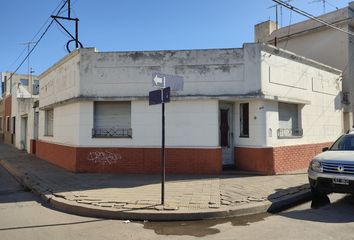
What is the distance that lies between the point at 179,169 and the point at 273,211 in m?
4.68

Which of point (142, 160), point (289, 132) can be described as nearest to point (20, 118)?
point (142, 160)

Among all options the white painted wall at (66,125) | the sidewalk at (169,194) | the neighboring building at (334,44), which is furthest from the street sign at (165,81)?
the neighboring building at (334,44)

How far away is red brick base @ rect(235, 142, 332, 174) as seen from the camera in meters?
11.9

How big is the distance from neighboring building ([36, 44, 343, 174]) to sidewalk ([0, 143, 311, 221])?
757 mm

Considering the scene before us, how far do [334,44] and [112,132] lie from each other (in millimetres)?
12607

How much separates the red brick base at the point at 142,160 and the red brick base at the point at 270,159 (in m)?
1.12

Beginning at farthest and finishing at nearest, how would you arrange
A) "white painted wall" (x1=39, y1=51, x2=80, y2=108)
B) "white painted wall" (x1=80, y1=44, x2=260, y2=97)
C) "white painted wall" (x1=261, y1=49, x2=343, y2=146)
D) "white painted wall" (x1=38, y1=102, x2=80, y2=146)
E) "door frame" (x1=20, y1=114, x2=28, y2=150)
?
"door frame" (x1=20, y1=114, x2=28, y2=150) < "white painted wall" (x1=39, y1=51, x2=80, y2=108) < "white painted wall" (x1=38, y1=102, x2=80, y2=146) < "white painted wall" (x1=261, y1=49, x2=343, y2=146) < "white painted wall" (x1=80, y1=44, x2=260, y2=97)

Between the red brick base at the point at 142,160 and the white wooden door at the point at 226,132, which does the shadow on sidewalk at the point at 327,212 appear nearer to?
the red brick base at the point at 142,160

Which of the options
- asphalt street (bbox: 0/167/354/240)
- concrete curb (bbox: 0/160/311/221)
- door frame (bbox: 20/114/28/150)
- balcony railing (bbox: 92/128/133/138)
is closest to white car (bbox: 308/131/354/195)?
asphalt street (bbox: 0/167/354/240)

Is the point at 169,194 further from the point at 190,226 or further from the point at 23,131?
the point at 23,131

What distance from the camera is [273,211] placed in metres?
7.77

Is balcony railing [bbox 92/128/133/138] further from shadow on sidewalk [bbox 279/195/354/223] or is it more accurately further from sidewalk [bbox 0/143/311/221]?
shadow on sidewalk [bbox 279/195/354/223]

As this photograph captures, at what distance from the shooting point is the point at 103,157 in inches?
484

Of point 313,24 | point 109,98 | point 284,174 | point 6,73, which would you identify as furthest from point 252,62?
point 6,73
